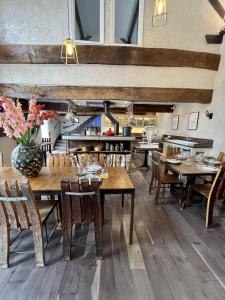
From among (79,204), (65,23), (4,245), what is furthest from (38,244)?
(65,23)

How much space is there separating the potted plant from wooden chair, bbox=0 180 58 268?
1.68 ft

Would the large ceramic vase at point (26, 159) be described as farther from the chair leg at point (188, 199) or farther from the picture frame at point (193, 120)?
the picture frame at point (193, 120)

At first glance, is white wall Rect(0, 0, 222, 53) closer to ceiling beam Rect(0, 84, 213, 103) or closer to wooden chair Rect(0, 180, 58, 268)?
ceiling beam Rect(0, 84, 213, 103)

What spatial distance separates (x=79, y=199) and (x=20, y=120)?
1059 mm

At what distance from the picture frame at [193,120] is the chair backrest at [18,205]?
4.87 meters

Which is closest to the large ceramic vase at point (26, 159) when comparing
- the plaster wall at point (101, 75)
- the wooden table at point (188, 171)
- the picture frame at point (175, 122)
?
the wooden table at point (188, 171)

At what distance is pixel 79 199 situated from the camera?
153cm

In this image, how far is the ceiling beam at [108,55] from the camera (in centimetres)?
339

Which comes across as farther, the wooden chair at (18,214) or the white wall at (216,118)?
the white wall at (216,118)

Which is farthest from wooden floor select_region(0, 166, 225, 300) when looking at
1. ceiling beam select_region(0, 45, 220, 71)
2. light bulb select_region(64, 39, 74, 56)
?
ceiling beam select_region(0, 45, 220, 71)

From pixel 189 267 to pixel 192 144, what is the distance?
3552 mm

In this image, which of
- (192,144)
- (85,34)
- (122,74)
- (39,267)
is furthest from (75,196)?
(192,144)

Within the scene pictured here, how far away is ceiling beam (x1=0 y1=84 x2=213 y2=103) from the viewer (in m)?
3.62

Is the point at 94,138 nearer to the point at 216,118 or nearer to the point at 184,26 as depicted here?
the point at 216,118
